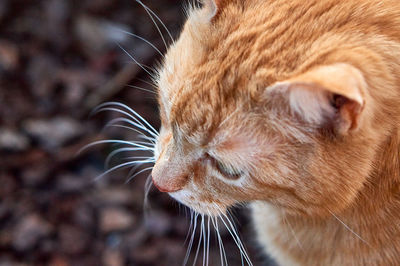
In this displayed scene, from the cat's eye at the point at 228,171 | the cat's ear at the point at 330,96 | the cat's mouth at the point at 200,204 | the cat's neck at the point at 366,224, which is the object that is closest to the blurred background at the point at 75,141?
the cat's neck at the point at 366,224

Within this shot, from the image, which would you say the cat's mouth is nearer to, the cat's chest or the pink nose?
the pink nose

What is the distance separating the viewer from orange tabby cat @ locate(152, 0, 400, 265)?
3.49 feet

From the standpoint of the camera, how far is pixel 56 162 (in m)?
2.29

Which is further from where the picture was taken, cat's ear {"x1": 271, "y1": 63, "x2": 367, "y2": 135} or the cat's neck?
the cat's neck

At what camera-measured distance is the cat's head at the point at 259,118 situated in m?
1.05

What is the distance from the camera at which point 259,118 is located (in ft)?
3.69

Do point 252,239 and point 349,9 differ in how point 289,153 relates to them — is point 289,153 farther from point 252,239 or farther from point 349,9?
point 252,239

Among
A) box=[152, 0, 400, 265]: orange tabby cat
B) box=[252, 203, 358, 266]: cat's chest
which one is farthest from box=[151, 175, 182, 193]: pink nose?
box=[252, 203, 358, 266]: cat's chest

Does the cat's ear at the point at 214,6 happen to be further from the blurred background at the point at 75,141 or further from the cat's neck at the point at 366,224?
the blurred background at the point at 75,141

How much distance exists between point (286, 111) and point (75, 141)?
4.88 ft

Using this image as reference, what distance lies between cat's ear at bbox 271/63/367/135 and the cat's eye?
21cm

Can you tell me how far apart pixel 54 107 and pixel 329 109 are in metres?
1.74

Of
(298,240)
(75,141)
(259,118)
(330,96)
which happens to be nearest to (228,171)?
(259,118)

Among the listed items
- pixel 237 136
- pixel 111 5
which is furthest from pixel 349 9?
pixel 111 5
